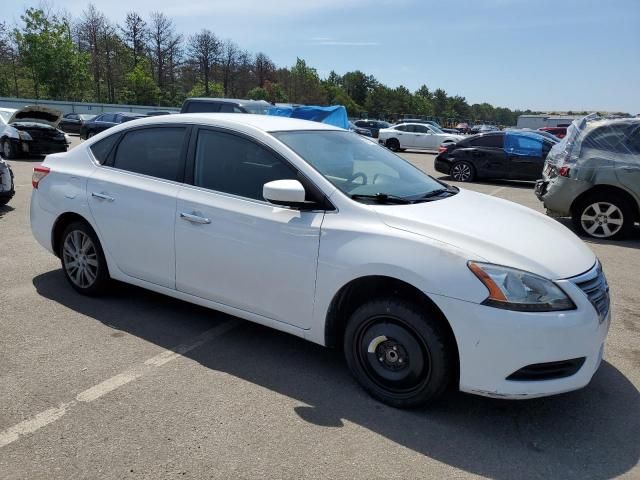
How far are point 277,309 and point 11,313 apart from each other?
245 cm

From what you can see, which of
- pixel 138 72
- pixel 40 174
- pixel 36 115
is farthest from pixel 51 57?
pixel 40 174

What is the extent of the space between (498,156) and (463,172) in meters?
1.07

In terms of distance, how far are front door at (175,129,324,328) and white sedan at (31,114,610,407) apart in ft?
0.04

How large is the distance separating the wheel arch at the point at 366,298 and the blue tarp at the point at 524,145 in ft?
41.2

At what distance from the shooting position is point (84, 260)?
465 centimetres

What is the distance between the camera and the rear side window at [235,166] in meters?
3.62

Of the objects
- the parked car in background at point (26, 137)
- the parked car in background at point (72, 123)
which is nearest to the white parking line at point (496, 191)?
the parked car in background at point (26, 137)

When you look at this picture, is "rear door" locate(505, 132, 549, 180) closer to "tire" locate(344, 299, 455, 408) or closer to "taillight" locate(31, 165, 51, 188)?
"taillight" locate(31, 165, 51, 188)

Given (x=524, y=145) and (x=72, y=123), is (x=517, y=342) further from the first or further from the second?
(x=72, y=123)

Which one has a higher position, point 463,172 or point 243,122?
point 243,122

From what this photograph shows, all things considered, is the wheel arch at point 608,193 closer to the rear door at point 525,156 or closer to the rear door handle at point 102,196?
the rear door at point 525,156

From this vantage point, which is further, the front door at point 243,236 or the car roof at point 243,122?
the car roof at point 243,122

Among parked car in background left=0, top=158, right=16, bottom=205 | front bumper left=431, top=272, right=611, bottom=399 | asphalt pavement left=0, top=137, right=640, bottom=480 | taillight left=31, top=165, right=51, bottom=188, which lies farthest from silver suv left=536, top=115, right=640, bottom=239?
parked car in background left=0, top=158, right=16, bottom=205

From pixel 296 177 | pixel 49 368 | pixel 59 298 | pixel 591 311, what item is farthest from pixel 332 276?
pixel 59 298
